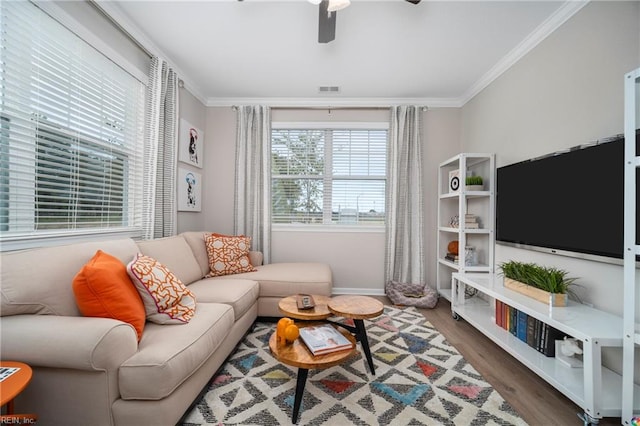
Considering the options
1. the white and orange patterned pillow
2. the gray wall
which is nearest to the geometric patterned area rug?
the white and orange patterned pillow

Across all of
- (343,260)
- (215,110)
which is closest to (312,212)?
(343,260)

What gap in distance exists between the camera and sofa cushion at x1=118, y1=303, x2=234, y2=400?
1.15 meters

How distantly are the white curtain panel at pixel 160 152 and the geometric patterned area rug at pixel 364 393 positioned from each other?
1.44 m

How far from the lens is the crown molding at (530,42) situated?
6.43 ft

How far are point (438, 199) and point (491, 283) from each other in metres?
1.41

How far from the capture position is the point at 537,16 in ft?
6.85

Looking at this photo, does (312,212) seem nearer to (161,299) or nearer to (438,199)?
(438,199)

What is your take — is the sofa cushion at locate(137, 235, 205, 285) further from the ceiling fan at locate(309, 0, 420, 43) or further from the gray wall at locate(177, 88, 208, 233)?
the ceiling fan at locate(309, 0, 420, 43)

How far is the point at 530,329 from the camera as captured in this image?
6.31 ft

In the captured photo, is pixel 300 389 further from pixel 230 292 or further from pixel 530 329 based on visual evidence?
pixel 530 329

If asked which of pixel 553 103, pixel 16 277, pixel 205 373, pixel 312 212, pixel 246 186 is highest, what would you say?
pixel 553 103

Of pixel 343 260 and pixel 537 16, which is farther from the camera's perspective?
pixel 343 260

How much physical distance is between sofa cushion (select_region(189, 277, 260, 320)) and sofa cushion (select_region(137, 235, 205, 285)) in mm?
108

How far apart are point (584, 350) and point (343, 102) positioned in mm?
3272
